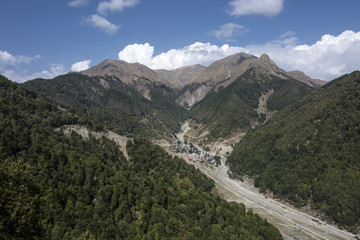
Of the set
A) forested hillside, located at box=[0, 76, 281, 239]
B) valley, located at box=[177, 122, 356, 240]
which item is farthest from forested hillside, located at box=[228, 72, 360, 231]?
forested hillside, located at box=[0, 76, 281, 239]

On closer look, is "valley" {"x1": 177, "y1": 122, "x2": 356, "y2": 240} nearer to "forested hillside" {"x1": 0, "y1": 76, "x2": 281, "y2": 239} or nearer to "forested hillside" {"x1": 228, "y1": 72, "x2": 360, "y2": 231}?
"forested hillside" {"x1": 228, "y1": 72, "x2": 360, "y2": 231}

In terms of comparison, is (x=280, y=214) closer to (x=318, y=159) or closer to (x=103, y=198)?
(x=318, y=159)

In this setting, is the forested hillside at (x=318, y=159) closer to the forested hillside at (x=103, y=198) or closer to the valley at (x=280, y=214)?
the valley at (x=280, y=214)

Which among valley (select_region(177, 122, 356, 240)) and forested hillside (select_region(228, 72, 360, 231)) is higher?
forested hillside (select_region(228, 72, 360, 231))

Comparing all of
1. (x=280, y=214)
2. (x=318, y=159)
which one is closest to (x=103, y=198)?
(x=280, y=214)

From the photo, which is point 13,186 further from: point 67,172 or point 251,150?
point 251,150

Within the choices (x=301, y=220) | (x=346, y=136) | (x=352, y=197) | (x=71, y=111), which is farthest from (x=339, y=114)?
(x=71, y=111)

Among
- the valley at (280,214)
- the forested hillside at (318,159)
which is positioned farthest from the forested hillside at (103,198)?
the forested hillside at (318,159)

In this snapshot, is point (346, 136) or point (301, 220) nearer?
point (301, 220)
